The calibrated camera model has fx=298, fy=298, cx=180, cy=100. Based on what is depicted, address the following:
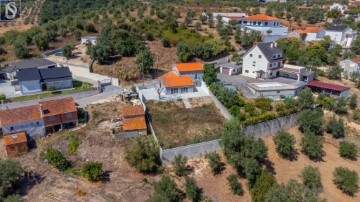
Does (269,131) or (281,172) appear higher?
(269,131)

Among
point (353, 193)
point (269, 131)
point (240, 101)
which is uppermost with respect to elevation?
point (240, 101)

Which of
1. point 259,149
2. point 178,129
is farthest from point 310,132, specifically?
point 178,129

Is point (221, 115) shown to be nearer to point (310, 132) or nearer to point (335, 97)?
point (310, 132)

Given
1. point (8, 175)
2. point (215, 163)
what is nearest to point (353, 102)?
point (215, 163)

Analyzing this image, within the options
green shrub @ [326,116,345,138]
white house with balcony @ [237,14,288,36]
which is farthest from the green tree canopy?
white house with balcony @ [237,14,288,36]

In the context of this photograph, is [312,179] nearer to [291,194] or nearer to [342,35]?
[291,194]

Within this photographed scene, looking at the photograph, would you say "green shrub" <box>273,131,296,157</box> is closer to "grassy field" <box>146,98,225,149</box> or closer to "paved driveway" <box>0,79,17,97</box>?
"grassy field" <box>146,98,225,149</box>
